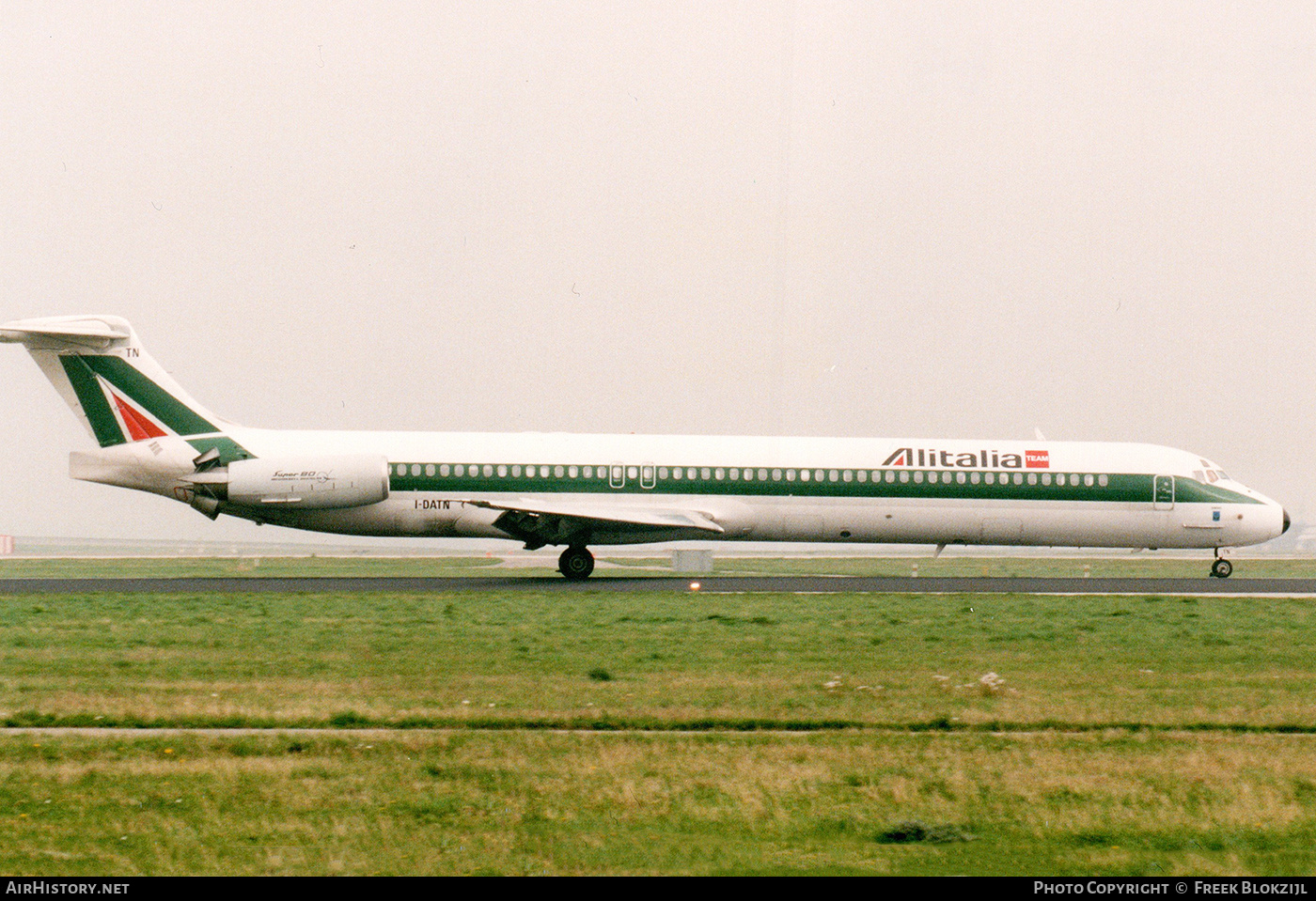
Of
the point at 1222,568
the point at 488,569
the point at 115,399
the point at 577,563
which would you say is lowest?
the point at 488,569

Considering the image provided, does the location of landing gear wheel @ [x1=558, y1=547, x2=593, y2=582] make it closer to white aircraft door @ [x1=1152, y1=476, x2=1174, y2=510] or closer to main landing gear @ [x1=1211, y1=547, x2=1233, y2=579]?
white aircraft door @ [x1=1152, y1=476, x2=1174, y2=510]

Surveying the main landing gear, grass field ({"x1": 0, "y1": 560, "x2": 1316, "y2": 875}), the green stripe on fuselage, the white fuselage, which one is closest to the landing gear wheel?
the white fuselage

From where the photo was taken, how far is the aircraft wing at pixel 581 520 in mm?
29016

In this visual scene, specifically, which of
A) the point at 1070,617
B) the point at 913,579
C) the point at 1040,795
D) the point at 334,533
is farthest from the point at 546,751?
the point at 913,579

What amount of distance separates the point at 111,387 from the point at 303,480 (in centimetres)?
479

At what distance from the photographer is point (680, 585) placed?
2902cm

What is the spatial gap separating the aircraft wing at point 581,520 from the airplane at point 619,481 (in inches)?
2.1

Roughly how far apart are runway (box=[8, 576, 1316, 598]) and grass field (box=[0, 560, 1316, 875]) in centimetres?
679

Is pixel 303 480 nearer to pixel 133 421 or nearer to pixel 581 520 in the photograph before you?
pixel 133 421

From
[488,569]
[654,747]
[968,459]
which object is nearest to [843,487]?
[968,459]

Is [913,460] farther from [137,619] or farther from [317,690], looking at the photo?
[317,690]

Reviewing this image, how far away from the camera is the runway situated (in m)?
26.7

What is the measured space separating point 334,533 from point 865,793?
2321 cm

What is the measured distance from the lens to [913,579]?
32.3m
